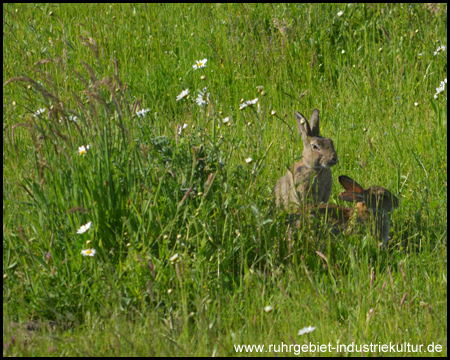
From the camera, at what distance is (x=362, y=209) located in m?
4.07

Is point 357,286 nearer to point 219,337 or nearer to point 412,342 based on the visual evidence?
point 412,342

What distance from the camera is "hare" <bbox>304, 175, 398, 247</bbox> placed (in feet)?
12.6

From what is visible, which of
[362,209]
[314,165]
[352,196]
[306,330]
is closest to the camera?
[306,330]

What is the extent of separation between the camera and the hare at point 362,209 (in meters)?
3.83

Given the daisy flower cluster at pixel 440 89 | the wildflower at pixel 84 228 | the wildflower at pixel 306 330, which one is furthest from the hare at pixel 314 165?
the wildflower at pixel 306 330

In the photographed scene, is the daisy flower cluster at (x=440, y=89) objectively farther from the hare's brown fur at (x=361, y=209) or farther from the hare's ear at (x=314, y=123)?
the hare's brown fur at (x=361, y=209)

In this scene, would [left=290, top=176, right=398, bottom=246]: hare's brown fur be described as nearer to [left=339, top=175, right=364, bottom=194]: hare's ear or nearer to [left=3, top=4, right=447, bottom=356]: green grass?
[left=339, top=175, right=364, bottom=194]: hare's ear

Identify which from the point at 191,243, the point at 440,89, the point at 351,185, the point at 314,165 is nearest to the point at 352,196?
the point at 351,185

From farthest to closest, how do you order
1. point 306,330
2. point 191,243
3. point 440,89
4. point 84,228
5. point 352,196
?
point 440,89 < point 352,196 < point 191,243 < point 84,228 < point 306,330

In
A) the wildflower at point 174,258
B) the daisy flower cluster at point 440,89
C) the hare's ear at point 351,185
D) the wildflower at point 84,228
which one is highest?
the daisy flower cluster at point 440,89

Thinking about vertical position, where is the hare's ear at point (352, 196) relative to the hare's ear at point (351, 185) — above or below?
below

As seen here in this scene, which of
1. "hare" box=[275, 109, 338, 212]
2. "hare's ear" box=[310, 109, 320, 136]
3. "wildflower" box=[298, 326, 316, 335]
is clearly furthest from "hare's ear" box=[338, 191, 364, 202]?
"wildflower" box=[298, 326, 316, 335]

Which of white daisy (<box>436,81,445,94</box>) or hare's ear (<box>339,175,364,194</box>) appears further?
white daisy (<box>436,81,445,94</box>)

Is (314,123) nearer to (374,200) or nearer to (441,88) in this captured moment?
(374,200)
